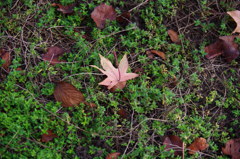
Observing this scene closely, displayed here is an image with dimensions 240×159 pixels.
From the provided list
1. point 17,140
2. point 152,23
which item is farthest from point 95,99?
point 152,23

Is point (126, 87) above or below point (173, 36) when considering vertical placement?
below

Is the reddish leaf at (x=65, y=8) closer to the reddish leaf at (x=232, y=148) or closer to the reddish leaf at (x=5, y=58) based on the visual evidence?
the reddish leaf at (x=5, y=58)

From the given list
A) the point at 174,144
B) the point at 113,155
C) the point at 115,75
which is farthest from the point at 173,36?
the point at 113,155

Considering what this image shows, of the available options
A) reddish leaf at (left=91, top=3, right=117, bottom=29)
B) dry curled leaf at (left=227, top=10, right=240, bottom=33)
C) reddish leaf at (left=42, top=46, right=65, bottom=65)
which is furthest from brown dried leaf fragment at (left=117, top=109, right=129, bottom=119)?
dry curled leaf at (left=227, top=10, right=240, bottom=33)

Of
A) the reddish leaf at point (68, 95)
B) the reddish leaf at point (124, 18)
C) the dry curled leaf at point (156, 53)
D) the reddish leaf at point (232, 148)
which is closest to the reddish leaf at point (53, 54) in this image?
the reddish leaf at point (68, 95)

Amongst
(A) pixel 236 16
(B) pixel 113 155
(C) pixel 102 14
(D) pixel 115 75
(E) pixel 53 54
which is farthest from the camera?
(A) pixel 236 16

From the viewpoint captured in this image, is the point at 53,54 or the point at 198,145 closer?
the point at 198,145

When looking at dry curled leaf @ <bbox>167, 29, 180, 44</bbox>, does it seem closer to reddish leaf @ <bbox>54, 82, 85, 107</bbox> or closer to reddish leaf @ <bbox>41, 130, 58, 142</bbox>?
reddish leaf @ <bbox>54, 82, 85, 107</bbox>

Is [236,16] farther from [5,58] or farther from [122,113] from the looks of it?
[5,58]
